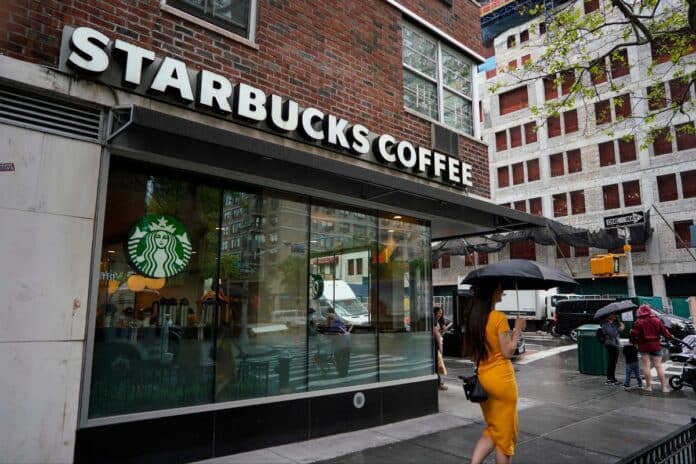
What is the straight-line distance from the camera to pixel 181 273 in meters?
5.79

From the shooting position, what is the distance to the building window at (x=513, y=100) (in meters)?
38.0

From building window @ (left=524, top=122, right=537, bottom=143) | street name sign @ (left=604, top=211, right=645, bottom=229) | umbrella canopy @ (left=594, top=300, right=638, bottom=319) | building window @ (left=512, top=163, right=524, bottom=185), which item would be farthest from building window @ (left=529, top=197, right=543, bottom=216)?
umbrella canopy @ (left=594, top=300, right=638, bottom=319)

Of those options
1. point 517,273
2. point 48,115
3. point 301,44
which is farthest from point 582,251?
point 48,115

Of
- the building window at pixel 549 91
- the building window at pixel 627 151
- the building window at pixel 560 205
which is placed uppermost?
the building window at pixel 549 91

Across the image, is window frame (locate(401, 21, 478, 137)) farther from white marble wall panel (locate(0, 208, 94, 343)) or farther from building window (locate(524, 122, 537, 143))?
building window (locate(524, 122, 537, 143))

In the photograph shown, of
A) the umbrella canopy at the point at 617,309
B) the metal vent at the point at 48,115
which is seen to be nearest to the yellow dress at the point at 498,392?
the metal vent at the point at 48,115

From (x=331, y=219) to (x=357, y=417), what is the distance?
115 inches

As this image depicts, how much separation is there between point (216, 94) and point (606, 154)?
111ft

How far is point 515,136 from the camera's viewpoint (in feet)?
125

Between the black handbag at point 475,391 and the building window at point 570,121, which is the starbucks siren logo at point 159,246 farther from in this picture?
the building window at point 570,121

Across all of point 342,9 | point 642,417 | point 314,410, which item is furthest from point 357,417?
point 342,9

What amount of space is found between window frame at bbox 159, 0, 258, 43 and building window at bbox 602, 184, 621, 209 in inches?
1267

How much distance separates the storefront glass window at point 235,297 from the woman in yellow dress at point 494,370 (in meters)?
2.94

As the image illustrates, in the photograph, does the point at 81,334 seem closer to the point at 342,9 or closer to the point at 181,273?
the point at 181,273
